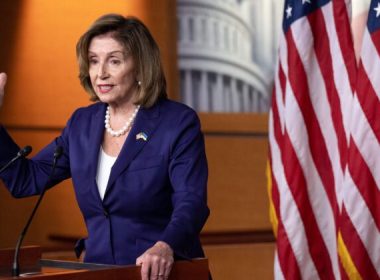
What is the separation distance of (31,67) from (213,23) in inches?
41.5

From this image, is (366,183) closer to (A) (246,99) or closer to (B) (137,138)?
(B) (137,138)

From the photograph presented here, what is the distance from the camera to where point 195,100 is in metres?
5.04

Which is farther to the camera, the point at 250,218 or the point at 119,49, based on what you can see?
the point at 250,218

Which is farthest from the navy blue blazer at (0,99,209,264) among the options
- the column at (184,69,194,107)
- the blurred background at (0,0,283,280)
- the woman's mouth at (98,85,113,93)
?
the column at (184,69,194,107)

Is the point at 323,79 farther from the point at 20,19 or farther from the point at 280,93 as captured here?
the point at 20,19

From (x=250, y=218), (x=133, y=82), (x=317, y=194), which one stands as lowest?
(x=250, y=218)

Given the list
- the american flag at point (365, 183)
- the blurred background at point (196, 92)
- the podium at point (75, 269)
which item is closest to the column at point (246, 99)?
the blurred background at point (196, 92)

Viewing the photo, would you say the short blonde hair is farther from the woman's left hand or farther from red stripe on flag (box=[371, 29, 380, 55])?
red stripe on flag (box=[371, 29, 380, 55])

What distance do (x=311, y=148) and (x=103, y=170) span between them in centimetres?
148

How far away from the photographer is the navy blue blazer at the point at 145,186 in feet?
7.48

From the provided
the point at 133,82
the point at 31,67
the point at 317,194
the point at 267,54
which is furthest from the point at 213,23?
the point at 133,82

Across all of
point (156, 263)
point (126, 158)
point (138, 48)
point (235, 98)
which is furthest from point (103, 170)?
point (235, 98)

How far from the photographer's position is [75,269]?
209 centimetres

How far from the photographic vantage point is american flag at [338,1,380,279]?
3.39 meters
